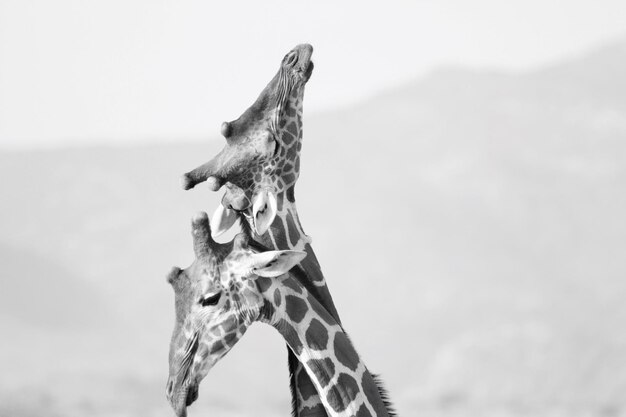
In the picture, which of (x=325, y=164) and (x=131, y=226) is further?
(x=325, y=164)

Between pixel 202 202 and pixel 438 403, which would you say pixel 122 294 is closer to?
pixel 202 202

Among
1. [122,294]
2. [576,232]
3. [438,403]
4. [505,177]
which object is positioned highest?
[505,177]

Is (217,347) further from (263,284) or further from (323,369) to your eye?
(323,369)

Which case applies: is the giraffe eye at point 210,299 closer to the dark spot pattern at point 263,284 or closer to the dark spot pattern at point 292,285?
the dark spot pattern at point 263,284

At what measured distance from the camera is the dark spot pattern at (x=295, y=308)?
459 cm

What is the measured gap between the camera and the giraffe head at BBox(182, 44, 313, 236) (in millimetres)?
4777

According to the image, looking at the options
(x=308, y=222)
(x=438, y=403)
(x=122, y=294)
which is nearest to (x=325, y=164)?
(x=308, y=222)

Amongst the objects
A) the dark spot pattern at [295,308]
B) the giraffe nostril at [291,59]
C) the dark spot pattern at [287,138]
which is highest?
the giraffe nostril at [291,59]

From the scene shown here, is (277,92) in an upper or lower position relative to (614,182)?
lower

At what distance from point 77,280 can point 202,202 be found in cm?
644

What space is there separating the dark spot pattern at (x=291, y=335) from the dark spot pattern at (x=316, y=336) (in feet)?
0.15

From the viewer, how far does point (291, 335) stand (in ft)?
15.1

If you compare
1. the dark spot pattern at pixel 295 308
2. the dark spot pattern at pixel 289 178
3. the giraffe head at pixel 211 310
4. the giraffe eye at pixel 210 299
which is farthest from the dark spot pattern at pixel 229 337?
the dark spot pattern at pixel 289 178

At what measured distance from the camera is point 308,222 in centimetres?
4853
